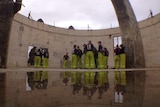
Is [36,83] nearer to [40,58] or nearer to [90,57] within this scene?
[90,57]

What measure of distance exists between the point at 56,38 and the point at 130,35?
41.3 feet

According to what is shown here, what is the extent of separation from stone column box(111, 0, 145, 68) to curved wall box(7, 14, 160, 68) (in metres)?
7.49

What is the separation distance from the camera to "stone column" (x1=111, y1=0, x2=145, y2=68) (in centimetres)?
930

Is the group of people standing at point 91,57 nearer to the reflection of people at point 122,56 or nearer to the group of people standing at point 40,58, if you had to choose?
the reflection of people at point 122,56

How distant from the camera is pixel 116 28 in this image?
20516mm

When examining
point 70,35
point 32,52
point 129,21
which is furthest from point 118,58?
point 70,35

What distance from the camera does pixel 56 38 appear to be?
2089 cm

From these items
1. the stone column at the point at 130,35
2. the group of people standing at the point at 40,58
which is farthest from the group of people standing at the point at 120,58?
the group of people standing at the point at 40,58

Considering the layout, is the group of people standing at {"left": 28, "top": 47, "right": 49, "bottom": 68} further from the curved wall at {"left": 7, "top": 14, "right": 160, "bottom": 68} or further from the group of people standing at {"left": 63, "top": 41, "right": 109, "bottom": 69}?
the group of people standing at {"left": 63, "top": 41, "right": 109, "bottom": 69}

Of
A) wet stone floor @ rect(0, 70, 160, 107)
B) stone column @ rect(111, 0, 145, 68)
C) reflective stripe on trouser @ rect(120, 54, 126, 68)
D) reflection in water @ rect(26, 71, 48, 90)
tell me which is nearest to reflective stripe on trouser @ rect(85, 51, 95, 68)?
reflective stripe on trouser @ rect(120, 54, 126, 68)

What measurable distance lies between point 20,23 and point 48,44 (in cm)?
413

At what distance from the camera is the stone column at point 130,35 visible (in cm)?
930

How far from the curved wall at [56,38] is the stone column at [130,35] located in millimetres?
7487

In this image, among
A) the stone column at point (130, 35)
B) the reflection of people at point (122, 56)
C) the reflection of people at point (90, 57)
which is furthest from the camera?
the reflection of people at point (90, 57)
